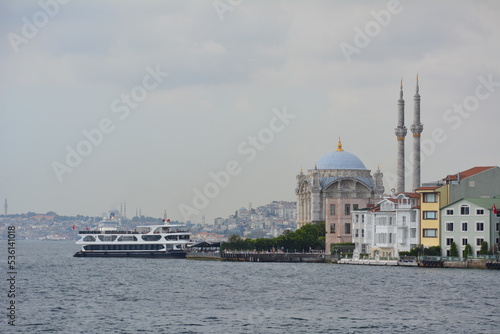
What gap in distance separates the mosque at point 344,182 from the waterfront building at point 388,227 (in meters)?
11.9

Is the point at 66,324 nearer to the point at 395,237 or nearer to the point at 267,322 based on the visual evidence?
the point at 267,322

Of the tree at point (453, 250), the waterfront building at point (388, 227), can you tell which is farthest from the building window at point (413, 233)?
the tree at point (453, 250)

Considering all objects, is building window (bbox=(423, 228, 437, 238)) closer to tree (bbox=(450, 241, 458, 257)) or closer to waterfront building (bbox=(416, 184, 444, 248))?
waterfront building (bbox=(416, 184, 444, 248))

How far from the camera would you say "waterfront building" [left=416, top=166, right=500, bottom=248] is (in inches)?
4109

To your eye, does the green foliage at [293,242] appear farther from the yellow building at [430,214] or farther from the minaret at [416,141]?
the yellow building at [430,214]

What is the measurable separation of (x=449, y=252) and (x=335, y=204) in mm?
32303

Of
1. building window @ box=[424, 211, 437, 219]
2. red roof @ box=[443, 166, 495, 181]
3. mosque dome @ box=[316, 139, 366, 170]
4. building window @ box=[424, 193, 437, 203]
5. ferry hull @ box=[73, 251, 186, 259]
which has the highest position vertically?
mosque dome @ box=[316, 139, 366, 170]

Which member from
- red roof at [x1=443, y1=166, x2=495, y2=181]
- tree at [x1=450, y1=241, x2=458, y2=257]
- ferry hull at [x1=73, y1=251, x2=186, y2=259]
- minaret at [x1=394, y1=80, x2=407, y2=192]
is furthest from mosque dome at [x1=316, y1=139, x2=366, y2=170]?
tree at [x1=450, y1=241, x2=458, y2=257]

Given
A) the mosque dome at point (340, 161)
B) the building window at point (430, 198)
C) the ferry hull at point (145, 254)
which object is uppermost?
the mosque dome at point (340, 161)

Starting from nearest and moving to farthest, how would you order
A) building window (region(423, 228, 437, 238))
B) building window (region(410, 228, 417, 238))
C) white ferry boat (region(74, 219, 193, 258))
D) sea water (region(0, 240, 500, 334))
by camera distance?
sea water (region(0, 240, 500, 334)) → building window (region(423, 228, 437, 238)) → building window (region(410, 228, 417, 238)) → white ferry boat (region(74, 219, 193, 258))

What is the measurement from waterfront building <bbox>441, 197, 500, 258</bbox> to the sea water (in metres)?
5.83

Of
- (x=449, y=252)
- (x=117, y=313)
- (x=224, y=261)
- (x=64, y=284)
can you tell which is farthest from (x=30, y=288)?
(x=224, y=261)

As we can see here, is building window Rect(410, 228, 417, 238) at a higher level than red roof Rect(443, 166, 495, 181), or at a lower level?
lower

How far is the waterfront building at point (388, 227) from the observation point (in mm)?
108750
